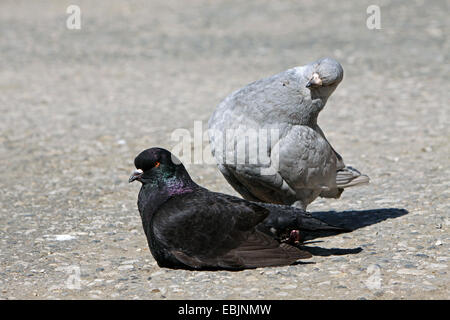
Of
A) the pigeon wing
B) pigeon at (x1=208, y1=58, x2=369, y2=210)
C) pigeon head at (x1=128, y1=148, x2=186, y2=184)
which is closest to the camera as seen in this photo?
the pigeon wing

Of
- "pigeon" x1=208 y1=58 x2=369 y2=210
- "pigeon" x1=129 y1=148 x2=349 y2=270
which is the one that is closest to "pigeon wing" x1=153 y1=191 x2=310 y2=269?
"pigeon" x1=129 y1=148 x2=349 y2=270

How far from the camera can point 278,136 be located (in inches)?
224

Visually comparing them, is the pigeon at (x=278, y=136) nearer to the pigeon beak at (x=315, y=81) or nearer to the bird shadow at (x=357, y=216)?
the pigeon beak at (x=315, y=81)

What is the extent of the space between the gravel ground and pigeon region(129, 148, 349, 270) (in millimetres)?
119

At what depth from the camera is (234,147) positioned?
561 centimetres

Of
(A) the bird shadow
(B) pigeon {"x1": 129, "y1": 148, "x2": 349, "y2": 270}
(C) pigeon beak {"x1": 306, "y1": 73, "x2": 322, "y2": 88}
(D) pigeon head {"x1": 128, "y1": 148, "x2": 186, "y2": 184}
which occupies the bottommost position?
(A) the bird shadow

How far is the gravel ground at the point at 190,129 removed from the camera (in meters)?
4.98

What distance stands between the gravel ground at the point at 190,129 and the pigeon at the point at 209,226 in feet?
0.39

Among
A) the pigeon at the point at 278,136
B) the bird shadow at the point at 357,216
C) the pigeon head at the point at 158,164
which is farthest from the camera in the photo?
the bird shadow at the point at 357,216

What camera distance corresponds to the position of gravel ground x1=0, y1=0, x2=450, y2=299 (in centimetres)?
498

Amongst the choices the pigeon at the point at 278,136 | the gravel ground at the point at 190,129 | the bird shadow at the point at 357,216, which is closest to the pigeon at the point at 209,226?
the gravel ground at the point at 190,129

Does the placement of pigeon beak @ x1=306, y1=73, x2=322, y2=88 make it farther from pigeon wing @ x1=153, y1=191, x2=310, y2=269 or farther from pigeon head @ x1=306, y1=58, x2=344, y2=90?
pigeon wing @ x1=153, y1=191, x2=310, y2=269
